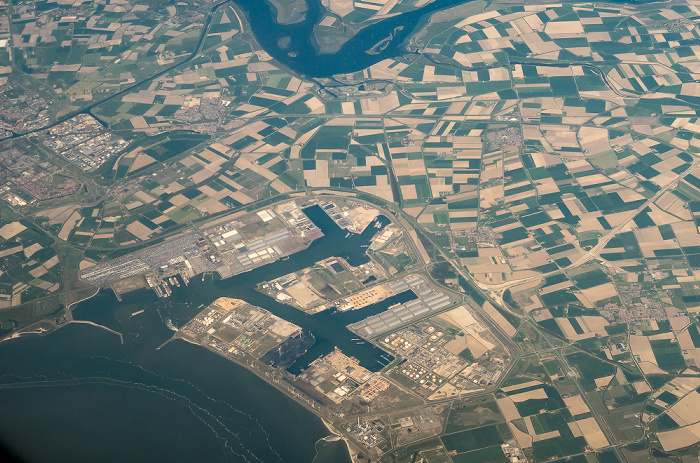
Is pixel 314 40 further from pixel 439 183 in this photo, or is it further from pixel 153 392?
pixel 153 392

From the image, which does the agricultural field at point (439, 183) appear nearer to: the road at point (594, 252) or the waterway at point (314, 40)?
the road at point (594, 252)

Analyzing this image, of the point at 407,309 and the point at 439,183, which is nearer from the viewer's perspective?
the point at 407,309

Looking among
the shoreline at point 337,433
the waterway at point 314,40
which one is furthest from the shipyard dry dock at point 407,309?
the waterway at point 314,40

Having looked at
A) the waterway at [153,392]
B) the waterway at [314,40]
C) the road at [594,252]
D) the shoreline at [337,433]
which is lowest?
the shoreline at [337,433]

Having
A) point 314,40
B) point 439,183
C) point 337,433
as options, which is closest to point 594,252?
point 439,183

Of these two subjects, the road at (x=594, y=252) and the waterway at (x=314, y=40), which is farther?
the waterway at (x=314, y=40)

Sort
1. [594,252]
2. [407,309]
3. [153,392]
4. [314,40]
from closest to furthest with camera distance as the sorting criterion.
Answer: [153,392] < [407,309] < [594,252] < [314,40]

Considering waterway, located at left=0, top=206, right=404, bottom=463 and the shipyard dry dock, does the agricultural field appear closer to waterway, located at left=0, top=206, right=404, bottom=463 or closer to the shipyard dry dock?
the shipyard dry dock

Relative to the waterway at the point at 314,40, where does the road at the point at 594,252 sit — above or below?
below

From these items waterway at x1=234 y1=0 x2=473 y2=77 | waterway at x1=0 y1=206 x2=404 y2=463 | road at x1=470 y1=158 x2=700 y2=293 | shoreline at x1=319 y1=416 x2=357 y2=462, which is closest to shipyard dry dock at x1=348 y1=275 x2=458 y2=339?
waterway at x1=0 y1=206 x2=404 y2=463
